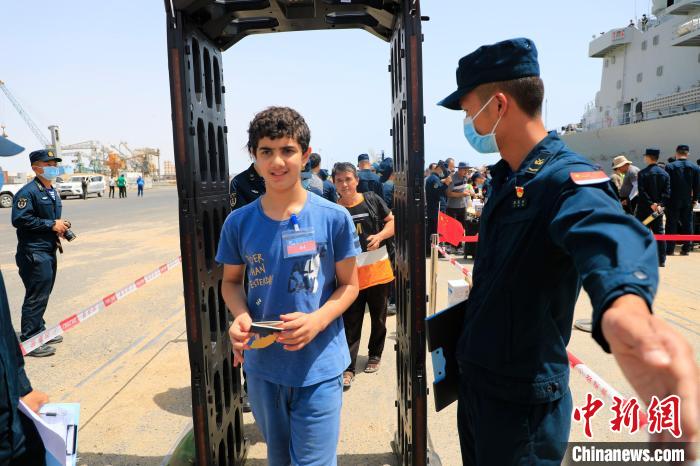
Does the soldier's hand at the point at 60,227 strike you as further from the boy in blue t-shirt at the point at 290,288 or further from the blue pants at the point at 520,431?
the blue pants at the point at 520,431

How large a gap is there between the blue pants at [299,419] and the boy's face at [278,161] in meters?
0.86

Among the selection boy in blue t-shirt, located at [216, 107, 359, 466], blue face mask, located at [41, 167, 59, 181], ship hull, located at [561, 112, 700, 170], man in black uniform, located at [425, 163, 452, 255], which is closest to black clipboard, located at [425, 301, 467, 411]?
boy in blue t-shirt, located at [216, 107, 359, 466]

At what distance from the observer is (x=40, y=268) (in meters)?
5.17

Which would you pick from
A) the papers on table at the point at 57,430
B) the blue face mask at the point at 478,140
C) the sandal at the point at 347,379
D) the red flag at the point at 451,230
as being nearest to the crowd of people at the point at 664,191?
the red flag at the point at 451,230

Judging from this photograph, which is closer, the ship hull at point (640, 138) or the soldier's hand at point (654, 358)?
the soldier's hand at point (654, 358)

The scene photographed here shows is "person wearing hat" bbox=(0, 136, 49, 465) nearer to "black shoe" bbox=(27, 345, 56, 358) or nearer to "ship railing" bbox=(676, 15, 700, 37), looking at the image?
"black shoe" bbox=(27, 345, 56, 358)

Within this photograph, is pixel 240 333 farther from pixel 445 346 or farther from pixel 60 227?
pixel 60 227

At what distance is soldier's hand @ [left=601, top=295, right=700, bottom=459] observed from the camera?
0.73 m

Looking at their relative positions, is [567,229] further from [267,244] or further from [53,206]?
[53,206]

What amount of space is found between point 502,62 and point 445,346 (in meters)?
1.09

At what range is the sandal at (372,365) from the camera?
15.0 feet

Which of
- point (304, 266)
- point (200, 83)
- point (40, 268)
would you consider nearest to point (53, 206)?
point (40, 268)

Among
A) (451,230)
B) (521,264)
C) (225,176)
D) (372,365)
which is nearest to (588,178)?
(521,264)

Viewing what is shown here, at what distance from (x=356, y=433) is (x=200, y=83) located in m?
2.70
